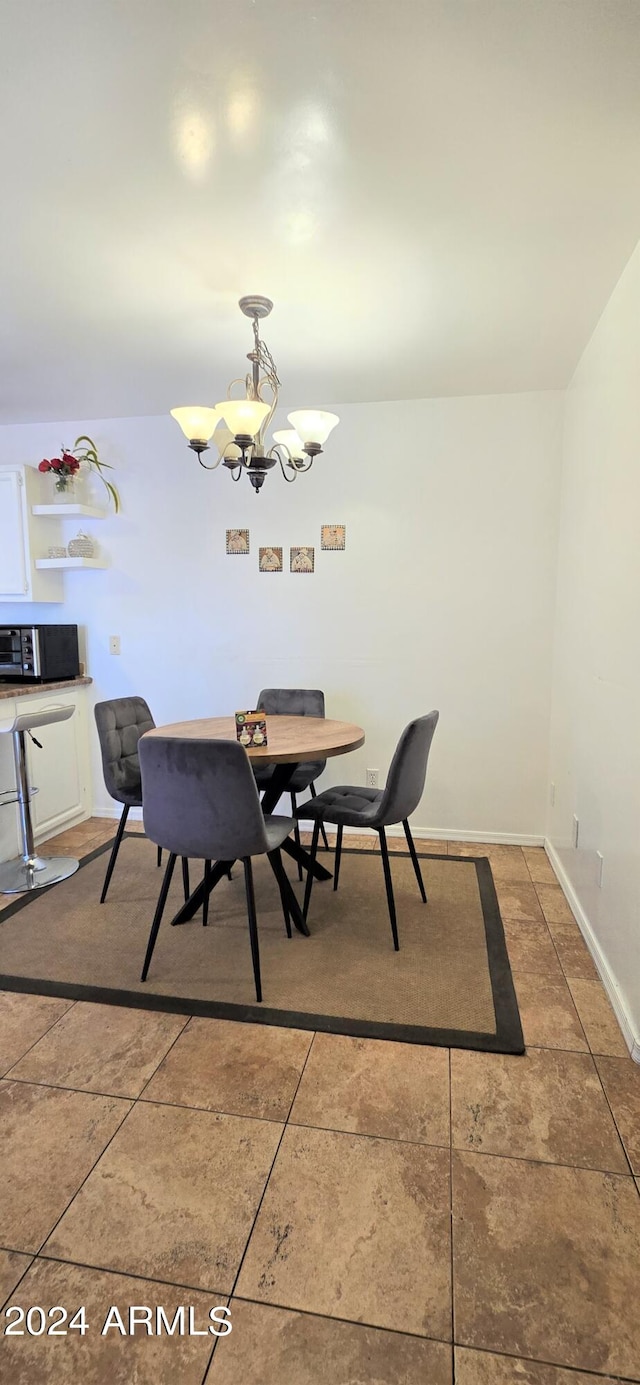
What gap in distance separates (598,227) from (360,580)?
74.1 inches

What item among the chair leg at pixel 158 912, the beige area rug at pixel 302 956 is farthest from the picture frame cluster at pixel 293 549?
the chair leg at pixel 158 912

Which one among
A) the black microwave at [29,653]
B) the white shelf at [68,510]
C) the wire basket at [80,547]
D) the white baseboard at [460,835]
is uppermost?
the white shelf at [68,510]

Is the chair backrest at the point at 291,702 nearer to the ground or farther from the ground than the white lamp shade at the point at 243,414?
nearer to the ground

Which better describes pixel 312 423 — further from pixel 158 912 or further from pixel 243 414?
pixel 158 912

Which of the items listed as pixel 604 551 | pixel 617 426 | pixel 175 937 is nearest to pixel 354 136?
pixel 617 426

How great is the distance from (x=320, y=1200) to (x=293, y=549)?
2880 millimetres

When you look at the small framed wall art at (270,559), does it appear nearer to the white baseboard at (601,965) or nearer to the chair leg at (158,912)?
the chair leg at (158,912)

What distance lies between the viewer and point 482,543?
129 inches

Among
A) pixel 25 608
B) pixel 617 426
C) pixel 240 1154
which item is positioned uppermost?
pixel 617 426

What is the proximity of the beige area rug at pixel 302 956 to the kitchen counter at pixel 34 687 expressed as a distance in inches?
37.9

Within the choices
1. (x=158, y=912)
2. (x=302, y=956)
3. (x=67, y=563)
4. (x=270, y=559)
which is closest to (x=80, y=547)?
(x=67, y=563)

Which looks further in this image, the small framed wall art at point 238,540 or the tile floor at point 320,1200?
the small framed wall art at point 238,540

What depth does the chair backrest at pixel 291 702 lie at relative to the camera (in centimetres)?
319

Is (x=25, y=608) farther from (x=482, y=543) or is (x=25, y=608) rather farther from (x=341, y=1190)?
(x=341, y=1190)
